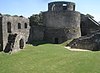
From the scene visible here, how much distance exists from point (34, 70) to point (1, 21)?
11.2 meters

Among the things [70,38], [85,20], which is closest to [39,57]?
[70,38]

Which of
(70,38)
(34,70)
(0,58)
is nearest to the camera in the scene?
(34,70)

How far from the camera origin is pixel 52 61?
18.6 metres

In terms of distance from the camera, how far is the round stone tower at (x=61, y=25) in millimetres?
34931

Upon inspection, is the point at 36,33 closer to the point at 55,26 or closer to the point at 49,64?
the point at 55,26

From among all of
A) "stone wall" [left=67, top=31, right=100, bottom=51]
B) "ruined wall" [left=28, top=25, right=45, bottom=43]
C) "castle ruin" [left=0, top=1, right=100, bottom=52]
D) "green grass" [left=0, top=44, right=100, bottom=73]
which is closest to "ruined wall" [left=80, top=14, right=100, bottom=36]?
"castle ruin" [left=0, top=1, right=100, bottom=52]

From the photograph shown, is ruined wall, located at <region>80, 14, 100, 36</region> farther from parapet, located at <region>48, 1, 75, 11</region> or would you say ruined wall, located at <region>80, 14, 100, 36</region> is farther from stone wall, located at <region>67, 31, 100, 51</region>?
stone wall, located at <region>67, 31, 100, 51</region>

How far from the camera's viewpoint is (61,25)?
34.9m

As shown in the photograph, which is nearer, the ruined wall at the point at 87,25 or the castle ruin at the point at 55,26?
the castle ruin at the point at 55,26

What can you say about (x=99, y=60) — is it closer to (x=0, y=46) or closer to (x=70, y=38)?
(x=0, y=46)

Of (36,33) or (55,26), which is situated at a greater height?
(55,26)

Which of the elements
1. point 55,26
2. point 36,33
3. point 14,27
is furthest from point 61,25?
point 14,27

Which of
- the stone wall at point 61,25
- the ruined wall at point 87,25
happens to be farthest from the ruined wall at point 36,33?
the ruined wall at point 87,25

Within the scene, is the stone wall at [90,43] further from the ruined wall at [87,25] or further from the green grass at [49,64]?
the ruined wall at [87,25]
